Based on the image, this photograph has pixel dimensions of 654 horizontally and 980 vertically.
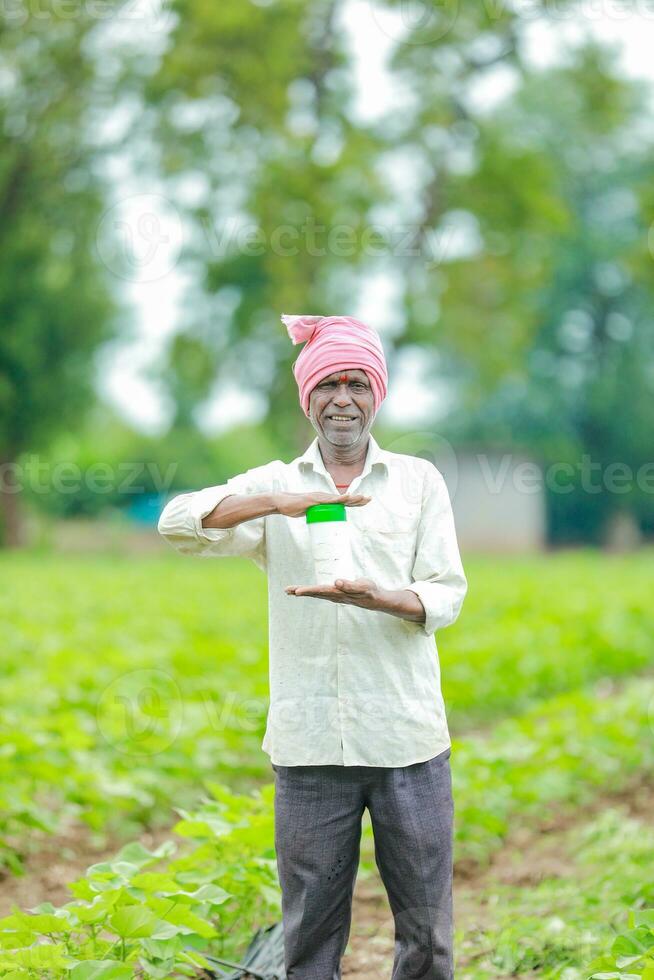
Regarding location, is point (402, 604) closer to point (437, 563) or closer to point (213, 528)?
point (437, 563)

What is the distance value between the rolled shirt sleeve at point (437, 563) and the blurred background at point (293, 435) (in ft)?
3.04

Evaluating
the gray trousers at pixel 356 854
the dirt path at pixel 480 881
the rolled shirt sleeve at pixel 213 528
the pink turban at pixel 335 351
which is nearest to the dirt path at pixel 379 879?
the dirt path at pixel 480 881

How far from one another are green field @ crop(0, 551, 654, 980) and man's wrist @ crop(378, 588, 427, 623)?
0.98 m

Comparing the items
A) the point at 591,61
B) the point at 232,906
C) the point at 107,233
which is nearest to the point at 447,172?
the point at 591,61

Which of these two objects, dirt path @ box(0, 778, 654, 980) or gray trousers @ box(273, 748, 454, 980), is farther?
dirt path @ box(0, 778, 654, 980)

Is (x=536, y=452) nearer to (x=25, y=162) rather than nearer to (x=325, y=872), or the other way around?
(x=25, y=162)

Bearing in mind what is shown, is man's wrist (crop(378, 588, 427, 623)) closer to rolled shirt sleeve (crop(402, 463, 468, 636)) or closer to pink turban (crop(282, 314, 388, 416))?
rolled shirt sleeve (crop(402, 463, 468, 636))

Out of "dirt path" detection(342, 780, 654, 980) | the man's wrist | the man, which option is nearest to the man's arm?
the man

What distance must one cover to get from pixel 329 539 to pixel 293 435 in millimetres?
24299

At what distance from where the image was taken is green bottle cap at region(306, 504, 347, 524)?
2.59 m

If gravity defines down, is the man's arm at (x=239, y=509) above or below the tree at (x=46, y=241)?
below

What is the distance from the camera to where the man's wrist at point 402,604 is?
257 centimetres

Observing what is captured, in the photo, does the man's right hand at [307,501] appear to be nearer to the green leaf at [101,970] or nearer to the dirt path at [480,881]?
the green leaf at [101,970]

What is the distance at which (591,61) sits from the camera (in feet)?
71.6
